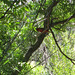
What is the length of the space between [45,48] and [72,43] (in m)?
0.56

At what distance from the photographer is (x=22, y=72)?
4.59 feet

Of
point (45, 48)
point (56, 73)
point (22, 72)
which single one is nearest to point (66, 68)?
point (56, 73)

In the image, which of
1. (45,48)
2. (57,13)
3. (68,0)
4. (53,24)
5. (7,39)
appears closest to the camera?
(7,39)

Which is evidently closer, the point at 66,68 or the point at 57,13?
the point at 57,13

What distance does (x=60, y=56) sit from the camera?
270 cm

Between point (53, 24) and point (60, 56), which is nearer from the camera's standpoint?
point (53, 24)

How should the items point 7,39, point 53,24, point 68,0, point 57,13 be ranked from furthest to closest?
point 53,24
point 57,13
point 68,0
point 7,39

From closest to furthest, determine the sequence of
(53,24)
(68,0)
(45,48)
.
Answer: (68,0) → (53,24) → (45,48)

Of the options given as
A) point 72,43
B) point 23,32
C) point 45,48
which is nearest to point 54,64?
point 45,48

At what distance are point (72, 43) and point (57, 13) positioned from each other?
119cm

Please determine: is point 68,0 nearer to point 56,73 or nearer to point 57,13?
point 57,13

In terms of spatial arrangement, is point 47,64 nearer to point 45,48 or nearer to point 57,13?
point 45,48

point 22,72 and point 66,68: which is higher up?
point 22,72

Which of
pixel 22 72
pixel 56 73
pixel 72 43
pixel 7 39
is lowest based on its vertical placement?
pixel 56 73
